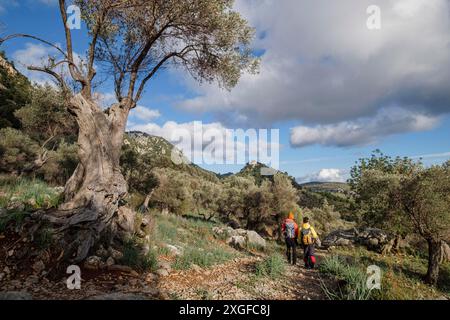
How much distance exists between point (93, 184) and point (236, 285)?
538 cm

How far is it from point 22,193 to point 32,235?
379 centimetres

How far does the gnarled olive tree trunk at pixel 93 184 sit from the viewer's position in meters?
7.32

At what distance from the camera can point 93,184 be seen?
8570 millimetres

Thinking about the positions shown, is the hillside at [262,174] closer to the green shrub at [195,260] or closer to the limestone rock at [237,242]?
the limestone rock at [237,242]

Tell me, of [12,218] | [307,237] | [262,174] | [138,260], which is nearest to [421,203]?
[307,237]

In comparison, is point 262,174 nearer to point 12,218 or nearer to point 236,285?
point 236,285

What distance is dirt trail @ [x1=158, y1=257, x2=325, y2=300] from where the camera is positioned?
6.24 m

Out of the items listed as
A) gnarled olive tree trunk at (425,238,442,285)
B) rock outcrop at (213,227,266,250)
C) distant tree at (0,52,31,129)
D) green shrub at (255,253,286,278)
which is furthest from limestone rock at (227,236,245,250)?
distant tree at (0,52,31,129)

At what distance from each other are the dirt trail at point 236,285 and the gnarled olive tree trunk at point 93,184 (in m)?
2.59

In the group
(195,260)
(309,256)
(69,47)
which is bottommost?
(309,256)

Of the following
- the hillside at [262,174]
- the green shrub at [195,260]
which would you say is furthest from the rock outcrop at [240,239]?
the hillside at [262,174]

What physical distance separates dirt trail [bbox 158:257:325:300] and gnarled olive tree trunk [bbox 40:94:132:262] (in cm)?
259
